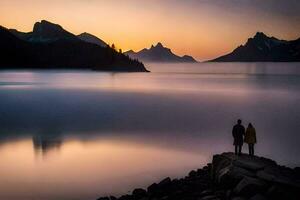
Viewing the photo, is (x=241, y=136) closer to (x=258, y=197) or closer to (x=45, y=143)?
(x=258, y=197)

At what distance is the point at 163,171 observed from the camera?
88.8ft

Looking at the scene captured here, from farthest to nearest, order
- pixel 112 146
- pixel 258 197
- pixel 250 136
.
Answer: pixel 112 146 < pixel 250 136 < pixel 258 197

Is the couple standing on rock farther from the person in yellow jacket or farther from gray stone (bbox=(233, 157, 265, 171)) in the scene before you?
gray stone (bbox=(233, 157, 265, 171))

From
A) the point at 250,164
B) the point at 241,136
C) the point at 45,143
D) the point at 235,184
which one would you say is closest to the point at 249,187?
the point at 235,184

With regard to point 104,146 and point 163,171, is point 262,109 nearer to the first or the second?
point 104,146

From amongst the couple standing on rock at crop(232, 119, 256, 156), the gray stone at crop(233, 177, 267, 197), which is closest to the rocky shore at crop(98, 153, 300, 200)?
the gray stone at crop(233, 177, 267, 197)

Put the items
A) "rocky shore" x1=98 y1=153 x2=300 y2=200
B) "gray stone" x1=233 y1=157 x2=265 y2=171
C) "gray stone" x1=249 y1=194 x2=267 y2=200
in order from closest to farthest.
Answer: "gray stone" x1=249 y1=194 x2=267 y2=200 → "rocky shore" x1=98 y1=153 x2=300 y2=200 → "gray stone" x1=233 y1=157 x2=265 y2=171

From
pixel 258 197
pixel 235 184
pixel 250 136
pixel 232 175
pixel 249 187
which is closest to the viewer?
pixel 258 197

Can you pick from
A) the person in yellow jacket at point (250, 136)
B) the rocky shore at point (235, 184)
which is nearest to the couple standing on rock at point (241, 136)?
the person in yellow jacket at point (250, 136)

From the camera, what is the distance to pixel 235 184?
16.7m

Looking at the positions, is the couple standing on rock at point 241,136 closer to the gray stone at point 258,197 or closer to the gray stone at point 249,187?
the gray stone at point 249,187

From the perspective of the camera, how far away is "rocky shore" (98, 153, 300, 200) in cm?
1541

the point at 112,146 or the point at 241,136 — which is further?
the point at 112,146

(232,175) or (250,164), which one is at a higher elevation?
(250,164)
